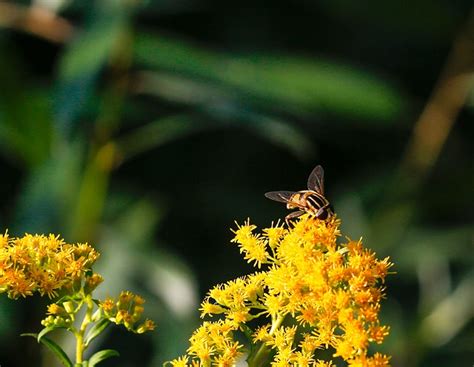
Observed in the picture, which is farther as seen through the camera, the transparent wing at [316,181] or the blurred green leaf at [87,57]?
the blurred green leaf at [87,57]

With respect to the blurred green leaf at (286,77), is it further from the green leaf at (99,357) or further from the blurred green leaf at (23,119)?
the green leaf at (99,357)

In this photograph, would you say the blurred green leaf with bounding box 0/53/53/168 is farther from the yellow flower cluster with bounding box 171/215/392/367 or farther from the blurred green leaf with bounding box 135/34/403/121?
the yellow flower cluster with bounding box 171/215/392/367

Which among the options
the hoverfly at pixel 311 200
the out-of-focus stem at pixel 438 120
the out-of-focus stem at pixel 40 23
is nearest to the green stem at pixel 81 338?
the hoverfly at pixel 311 200

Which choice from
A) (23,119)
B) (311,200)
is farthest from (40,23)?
(311,200)

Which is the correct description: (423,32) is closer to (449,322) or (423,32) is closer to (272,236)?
(449,322)

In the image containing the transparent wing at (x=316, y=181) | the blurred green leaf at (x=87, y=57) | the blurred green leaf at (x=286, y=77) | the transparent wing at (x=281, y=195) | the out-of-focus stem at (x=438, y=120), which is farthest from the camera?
the out-of-focus stem at (x=438, y=120)

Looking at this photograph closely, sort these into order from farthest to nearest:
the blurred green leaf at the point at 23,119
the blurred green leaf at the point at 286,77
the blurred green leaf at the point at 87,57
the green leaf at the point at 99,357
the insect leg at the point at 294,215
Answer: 1. the blurred green leaf at the point at 286,77
2. the blurred green leaf at the point at 23,119
3. the blurred green leaf at the point at 87,57
4. the insect leg at the point at 294,215
5. the green leaf at the point at 99,357

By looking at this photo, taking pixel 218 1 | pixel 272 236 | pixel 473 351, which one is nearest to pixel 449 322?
pixel 473 351
